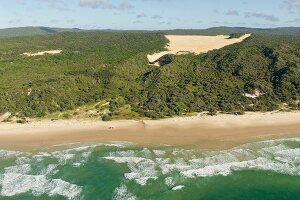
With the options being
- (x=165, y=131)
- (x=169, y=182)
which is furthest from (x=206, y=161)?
(x=165, y=131)

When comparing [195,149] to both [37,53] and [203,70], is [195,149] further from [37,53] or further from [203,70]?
[37,53]

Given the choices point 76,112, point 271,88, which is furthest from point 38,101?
point 271,88

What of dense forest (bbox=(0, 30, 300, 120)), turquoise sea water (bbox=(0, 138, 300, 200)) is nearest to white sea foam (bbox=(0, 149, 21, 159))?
turquoise sea water (bbox=(0, 138, 300, 200))

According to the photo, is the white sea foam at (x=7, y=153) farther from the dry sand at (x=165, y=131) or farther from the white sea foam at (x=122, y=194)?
the white sea foam at (x=122, y=194)

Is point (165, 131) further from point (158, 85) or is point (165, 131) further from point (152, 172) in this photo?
point (158, 85)

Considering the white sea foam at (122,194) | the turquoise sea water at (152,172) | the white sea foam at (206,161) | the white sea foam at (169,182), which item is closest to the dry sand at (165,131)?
the turquoise sea water at (152,172)
